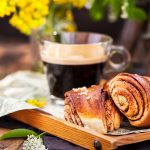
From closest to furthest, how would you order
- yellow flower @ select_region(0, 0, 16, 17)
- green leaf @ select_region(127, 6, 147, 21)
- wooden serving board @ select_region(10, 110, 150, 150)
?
wooden serving board @ select_region(10, 110, 150, 150), yellow flower @ select_region(0, 0, 16, 17), green leaf @ select_region(127, 6, 147, 21)

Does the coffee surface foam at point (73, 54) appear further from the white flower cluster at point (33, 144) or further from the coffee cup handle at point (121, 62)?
the white flower cluster at point (33, 144)

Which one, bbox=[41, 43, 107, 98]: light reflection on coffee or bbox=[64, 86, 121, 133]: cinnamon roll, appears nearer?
bbox=[64, 86, 121, 133]: cinnamon roll

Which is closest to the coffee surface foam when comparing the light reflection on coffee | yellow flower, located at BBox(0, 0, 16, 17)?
the light reflection on coffee

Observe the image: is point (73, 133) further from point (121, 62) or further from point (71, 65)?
point (121, 62)

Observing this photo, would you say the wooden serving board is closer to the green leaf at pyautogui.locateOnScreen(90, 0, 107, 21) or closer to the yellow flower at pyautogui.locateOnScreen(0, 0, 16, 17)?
the yellow flower at pyautogui.locateOnScreen(0, 0, 16, 17)

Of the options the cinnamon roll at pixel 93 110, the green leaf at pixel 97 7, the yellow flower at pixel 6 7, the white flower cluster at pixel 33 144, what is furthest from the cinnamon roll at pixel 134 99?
the green leaf at pixel 97 7

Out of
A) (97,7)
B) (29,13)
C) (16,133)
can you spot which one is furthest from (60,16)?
(16,133)

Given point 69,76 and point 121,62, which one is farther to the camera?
point 121,62
